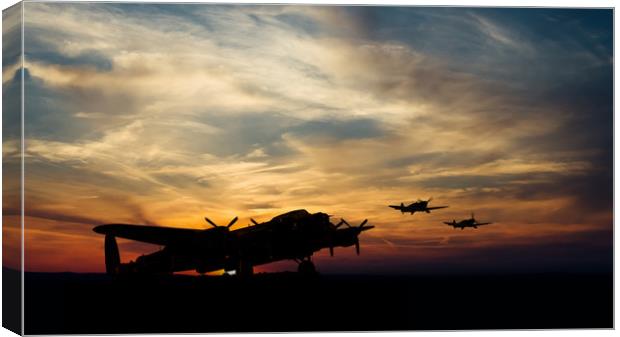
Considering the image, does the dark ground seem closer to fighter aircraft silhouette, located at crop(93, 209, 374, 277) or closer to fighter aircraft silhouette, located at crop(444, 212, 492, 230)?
fighter aircraft silhouette, located at crop(93, 209, 374, 277)

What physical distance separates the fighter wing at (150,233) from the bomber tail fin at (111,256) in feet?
0.89

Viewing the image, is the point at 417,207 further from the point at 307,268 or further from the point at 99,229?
the point at 99,229

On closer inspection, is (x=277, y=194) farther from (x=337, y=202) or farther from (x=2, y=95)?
(x=2, y=95)

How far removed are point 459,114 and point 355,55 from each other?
11.9 ft

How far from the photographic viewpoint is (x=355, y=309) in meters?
22.9

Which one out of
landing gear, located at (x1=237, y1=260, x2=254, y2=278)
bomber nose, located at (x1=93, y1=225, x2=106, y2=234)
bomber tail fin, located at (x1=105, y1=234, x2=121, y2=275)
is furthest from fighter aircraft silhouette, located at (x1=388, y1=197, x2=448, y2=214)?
bomber nose, located at (x1=93, y1=225, x2=106, y2=234)

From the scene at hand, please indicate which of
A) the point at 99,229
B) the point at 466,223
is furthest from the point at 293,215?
the point at 99,229

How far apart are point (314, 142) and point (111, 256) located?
6833 millimetres

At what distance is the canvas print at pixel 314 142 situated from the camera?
21094 mm

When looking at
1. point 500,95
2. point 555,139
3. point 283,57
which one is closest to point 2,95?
point 283,57

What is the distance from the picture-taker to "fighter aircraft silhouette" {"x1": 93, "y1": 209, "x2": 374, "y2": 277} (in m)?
23.3

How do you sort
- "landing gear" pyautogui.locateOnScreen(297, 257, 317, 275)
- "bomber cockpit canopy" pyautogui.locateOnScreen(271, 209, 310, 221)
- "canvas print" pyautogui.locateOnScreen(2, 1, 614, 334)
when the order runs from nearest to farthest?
"canvas print" pyautogui.locateOnScreen(2, 1, 614, 334)
"bomber cockpit canopy" pyautogui.locateOnScreen(271, 209, 310, 221)
"landing gear" pyautogui.locateOnScreen(297, 257, 317, 275)

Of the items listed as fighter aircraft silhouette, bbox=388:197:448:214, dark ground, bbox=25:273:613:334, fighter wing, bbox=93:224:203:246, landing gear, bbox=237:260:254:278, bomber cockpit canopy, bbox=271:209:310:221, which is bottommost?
dark ground, bbox=25:273:613:334

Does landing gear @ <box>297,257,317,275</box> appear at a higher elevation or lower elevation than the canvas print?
lower
